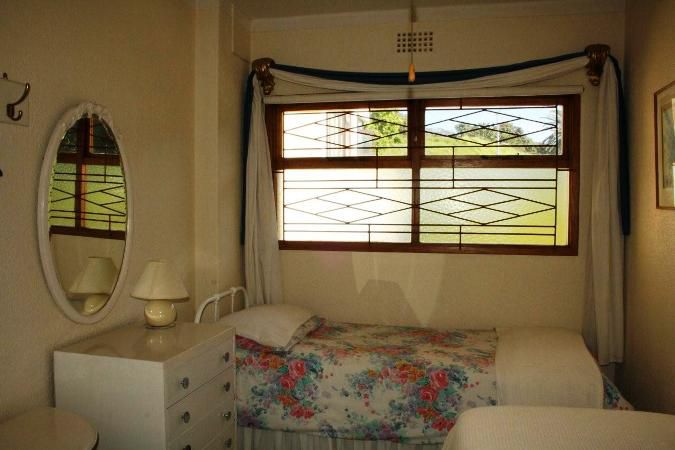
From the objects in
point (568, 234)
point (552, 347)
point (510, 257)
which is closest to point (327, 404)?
point (552, 347)

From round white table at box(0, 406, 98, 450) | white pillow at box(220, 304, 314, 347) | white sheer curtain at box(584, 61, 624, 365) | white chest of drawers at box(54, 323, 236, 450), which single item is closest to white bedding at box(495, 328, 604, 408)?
white sheer curtain at box(584, 61, 624, 365)

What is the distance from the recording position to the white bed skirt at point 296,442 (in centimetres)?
279

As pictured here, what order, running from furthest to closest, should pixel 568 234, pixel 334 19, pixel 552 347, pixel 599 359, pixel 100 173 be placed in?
pixel 334 19 < pixel 568 234 < pixel 599 359 < pixel 552 347 < pixel 100 173

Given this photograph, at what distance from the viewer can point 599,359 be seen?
124 inches

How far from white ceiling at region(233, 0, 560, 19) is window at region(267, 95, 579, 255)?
1.96ft

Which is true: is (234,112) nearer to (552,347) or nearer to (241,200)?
(241,200)

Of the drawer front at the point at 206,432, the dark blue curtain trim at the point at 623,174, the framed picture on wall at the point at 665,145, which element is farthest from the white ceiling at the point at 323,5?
the drawer front at the point at 206,432

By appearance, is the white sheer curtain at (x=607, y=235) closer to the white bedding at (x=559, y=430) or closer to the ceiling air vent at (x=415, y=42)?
the ceiling air vent at (x=415, y=42)

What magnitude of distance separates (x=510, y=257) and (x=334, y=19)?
1.95m

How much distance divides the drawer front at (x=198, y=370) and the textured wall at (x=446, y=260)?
1233 millimetres

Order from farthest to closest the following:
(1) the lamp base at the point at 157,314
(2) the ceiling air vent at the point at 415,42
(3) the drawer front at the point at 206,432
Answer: (2) the ceiling air vent at the point at 415,42 < (1) the lamp base at the point at 157,314 < (3) the drawer front at the point at 206,432

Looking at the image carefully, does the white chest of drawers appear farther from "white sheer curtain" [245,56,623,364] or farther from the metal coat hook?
"white sheer curtain" [245,56,623,364]

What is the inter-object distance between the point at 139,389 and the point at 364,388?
113cm

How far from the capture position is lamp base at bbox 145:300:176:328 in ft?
8.18
